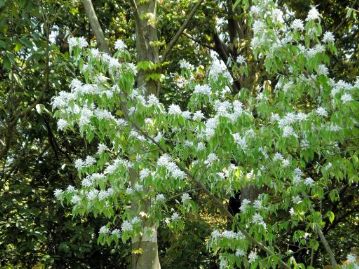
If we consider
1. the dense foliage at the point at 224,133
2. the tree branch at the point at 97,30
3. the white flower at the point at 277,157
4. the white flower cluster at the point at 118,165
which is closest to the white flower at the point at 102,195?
the dense foliage at the point at 224,133

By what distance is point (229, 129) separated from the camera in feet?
13.1

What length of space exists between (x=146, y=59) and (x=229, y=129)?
2766mm

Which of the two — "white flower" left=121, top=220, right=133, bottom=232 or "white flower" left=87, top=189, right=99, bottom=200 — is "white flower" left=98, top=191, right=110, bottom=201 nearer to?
"white flower" left=87, top=189, right=99, bottom=200

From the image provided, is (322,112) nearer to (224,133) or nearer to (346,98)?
(346,98)

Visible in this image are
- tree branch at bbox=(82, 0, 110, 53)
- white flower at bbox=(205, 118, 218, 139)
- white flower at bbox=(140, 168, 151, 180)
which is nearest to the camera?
white flower at bbox=(205, 118, 218, 139)

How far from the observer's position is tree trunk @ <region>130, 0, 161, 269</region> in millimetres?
5918

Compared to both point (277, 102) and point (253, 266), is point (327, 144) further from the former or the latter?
point (253, 266)

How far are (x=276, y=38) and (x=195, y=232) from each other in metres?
5.49

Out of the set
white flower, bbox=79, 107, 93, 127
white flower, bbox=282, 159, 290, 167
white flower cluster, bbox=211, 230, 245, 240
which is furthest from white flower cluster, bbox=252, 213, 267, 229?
white flower, bbox=79, 107, 93, 127

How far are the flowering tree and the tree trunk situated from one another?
1.17 m

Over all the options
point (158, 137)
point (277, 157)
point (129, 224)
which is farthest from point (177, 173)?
point (129, 224)

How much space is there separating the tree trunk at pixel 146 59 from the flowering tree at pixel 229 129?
3.84 ft

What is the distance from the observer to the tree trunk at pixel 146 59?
5.92 metres

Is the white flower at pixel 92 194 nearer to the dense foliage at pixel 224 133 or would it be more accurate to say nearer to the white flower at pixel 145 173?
the dense foliage at pixel 224 133
